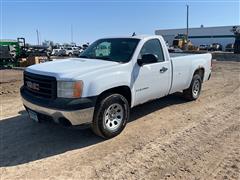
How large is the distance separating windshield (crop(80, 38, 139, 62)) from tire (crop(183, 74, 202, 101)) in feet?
8.73

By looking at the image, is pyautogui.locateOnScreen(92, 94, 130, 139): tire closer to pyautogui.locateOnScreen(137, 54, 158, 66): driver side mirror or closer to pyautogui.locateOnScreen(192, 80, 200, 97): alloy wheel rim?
pyautogui.locateOnScreen(137, 54, 158, 66): driver side mirror

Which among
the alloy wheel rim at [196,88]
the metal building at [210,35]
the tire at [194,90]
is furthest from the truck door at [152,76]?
the metal building at [210,35]

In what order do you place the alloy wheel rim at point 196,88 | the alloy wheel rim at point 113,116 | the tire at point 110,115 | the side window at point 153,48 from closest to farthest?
1. the tire at point 110,115
2. the alloy wheel rim at point 113,116
3. the side window at point 153,48
4. the alloy wheel rim at point 196,88

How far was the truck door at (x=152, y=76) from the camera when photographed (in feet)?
18.1

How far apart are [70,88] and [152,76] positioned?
2.03 meters

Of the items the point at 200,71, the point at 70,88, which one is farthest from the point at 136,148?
the point at 200,71

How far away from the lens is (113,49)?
19.3ft

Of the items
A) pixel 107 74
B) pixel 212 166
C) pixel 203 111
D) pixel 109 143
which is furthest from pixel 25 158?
pixel 203 111

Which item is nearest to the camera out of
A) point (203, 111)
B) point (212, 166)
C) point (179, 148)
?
point (212, 166)

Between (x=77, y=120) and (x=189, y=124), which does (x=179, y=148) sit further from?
→ (x=77, y=120)

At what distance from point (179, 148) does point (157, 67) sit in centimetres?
197

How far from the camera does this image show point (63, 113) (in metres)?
4.40

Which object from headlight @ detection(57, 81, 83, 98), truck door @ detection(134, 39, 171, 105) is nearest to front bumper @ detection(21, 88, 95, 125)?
headlight @ detection(57, 81, 83, 98)

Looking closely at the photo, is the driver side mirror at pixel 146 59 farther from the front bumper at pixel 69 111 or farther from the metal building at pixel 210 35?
the metal building at pixel 210 35
